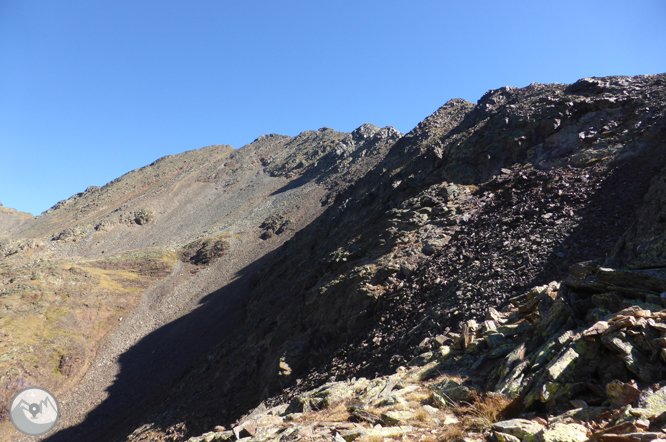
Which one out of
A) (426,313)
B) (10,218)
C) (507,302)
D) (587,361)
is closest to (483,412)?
(587,361)

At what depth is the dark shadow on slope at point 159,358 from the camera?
2361 centimetres

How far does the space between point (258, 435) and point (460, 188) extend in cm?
1888

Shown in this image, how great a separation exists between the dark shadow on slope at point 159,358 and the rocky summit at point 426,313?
24 cm

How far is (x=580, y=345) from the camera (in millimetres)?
6492

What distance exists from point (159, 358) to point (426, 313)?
2878 centimetres

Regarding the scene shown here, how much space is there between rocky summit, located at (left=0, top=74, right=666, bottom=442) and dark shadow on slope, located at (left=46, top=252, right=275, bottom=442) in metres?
0.24

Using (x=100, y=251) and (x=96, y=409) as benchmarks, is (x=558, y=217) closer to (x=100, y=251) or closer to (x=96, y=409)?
(x=96, y=409)

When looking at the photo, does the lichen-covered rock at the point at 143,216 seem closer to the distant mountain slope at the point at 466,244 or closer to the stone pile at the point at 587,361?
the distant mountain slope at the point at 466,244

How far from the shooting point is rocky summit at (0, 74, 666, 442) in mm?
6293

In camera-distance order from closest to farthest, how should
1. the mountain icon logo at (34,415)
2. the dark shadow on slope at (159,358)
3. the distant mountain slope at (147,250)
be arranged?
the mountain icon logo at (34,415), the dark shadow on slope at (159,358), the distant mountain slope at (147,250)

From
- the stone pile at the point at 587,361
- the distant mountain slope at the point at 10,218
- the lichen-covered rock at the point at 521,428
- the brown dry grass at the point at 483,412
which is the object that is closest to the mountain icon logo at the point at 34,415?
the stone pile at the point at 587,361

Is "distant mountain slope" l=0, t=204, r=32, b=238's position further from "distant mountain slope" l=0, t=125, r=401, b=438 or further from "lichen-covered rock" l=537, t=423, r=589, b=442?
"lichen-covered rock" l=537, t=423, r=589, b=442

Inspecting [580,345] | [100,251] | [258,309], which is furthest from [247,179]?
[580,345]

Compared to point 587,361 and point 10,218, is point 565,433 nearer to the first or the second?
point 587,361
